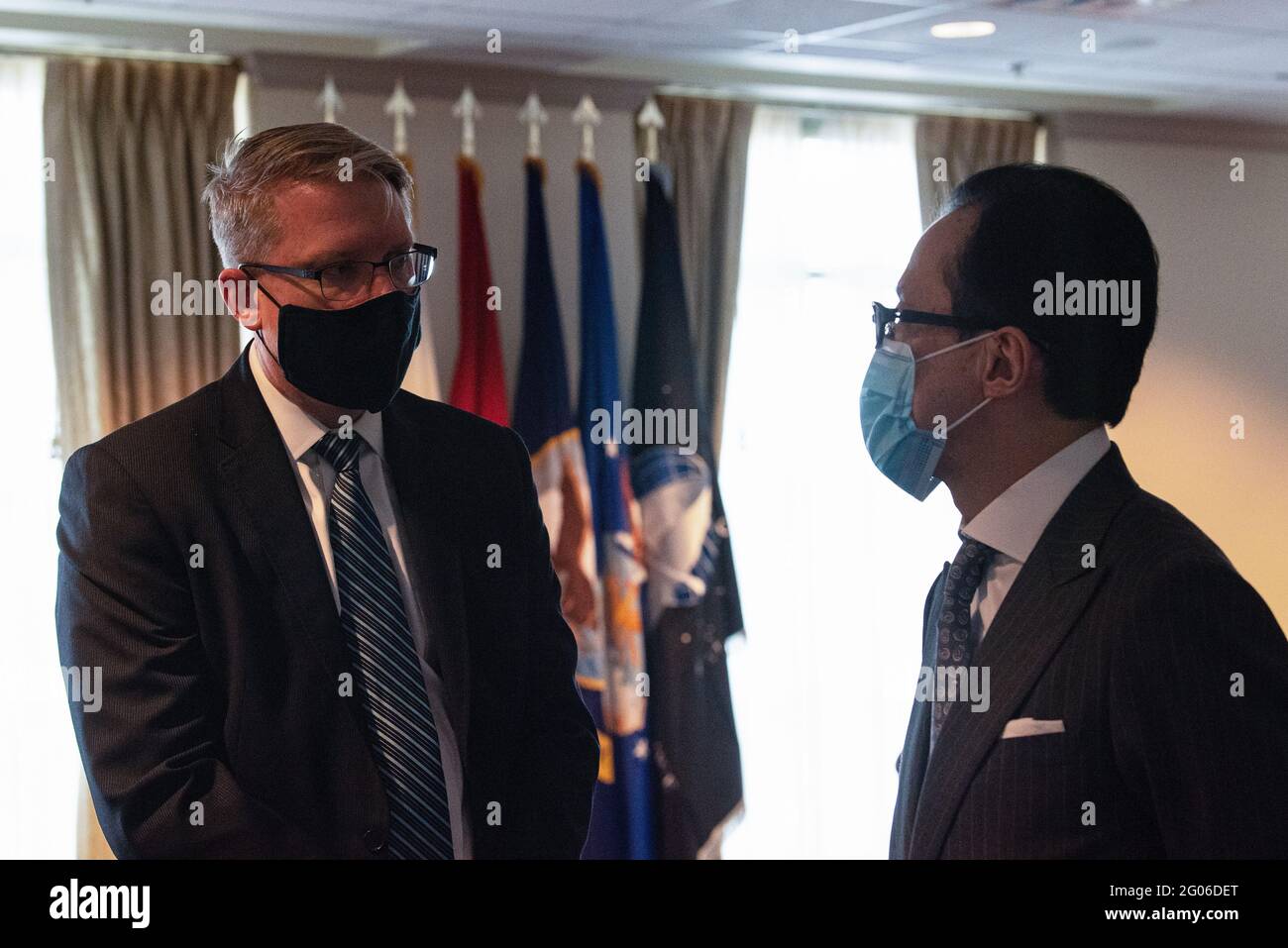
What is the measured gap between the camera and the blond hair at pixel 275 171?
1901mm

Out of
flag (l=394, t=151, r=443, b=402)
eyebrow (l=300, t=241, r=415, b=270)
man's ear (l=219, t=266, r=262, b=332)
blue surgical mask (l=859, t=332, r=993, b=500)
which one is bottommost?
blue surgical mask (l=859, t=332, r=993, b=500)

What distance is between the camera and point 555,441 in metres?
4.49

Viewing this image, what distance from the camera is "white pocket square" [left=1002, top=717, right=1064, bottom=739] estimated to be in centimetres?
161

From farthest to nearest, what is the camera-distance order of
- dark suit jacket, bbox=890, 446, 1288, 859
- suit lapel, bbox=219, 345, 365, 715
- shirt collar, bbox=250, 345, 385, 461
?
shirt collar, bbox=250, 345, 385, 461 < suit lapel, bbox=219, 345, 365, 715 < dark suit jacket, bbox=890, 446, 1288, 859

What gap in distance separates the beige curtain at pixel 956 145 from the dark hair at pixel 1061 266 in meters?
3.50

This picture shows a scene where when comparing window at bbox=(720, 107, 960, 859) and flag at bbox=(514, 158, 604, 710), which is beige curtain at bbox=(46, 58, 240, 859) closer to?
flag at bbox=(514, 158, 604, 710)

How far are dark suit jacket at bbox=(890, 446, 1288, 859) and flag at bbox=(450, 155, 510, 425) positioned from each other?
9.35 ft

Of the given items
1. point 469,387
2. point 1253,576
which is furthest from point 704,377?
point 1253,576

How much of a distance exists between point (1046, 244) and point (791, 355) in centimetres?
340

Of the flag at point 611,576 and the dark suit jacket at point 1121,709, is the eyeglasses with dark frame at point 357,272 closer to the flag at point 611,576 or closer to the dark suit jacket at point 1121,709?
the dark suit jacket at point 1121,709

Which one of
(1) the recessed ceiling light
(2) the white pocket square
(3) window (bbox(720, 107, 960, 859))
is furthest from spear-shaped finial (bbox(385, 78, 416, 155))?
(2) the white pocket square

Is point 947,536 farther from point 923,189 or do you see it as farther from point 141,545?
point 141,545

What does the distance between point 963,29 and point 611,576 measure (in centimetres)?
192
